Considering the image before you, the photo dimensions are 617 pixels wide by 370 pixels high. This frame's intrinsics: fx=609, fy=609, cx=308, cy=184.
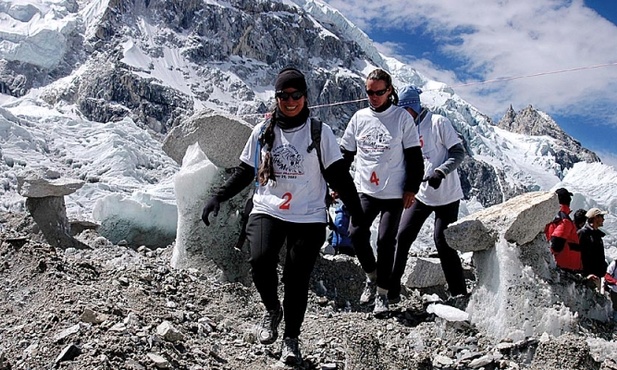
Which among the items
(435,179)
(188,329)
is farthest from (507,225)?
(188,329)

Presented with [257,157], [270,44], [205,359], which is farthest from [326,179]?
[270,44]

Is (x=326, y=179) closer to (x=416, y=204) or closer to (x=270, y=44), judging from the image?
(x=416, y=204)

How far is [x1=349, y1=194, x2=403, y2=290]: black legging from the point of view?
13.7 ft

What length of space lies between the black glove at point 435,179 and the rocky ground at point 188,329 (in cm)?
88

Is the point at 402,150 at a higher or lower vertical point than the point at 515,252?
higher

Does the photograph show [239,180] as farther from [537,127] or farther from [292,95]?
[537,127]

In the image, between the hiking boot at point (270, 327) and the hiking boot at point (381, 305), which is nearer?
the hiking boot at point (270, 327)

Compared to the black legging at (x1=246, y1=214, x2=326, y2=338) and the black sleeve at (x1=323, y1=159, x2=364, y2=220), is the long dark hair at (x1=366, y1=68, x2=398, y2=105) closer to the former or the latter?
the black sleeve at (x1=323, y1=159, x2=364, y2=220)

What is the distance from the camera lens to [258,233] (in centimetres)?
335

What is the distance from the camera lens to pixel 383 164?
411 centimetres

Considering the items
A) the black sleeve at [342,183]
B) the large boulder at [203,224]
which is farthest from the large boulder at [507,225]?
the large boulder at [203,224]

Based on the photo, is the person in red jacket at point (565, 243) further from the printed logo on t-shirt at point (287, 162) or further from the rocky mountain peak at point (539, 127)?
the rocky mountain peak at point (539, 127)

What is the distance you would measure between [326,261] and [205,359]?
2.37m

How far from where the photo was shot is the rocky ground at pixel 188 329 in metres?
2.95
